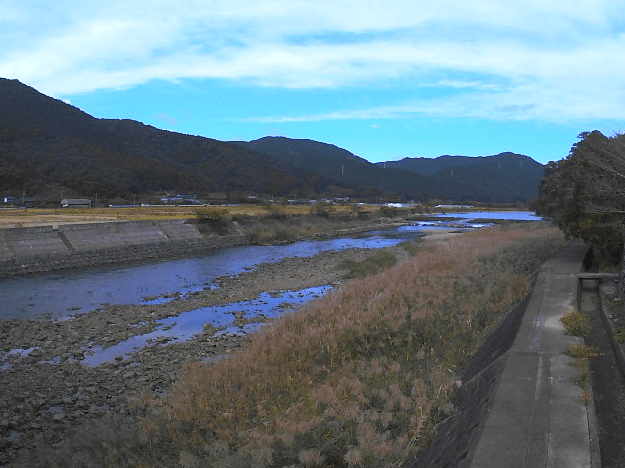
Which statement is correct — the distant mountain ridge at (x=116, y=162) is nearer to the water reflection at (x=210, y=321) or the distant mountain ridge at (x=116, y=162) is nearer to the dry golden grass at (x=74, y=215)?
the dry golden grass at (x=74, y=215)

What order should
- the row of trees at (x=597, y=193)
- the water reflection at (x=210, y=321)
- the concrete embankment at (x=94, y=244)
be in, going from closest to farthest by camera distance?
the row of trees at (x=597, y=193) < the water reflection at (x=210, y=321) < the concrete embankment at (x=94, y=244)

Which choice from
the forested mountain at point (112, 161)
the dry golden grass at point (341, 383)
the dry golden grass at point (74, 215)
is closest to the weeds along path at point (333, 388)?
the dry golden grass at point (341, 383)

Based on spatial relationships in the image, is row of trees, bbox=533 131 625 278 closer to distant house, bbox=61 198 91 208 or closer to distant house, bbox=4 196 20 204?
distant house, bbox=61 198 91 208

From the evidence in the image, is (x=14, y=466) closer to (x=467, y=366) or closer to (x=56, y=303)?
(x=467, y=366)

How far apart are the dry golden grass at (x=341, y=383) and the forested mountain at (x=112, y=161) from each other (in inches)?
3211

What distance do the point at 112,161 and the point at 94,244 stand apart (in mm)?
90012

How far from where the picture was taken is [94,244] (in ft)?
111

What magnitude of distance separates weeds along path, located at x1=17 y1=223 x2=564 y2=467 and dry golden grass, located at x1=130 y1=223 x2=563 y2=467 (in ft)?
0.07

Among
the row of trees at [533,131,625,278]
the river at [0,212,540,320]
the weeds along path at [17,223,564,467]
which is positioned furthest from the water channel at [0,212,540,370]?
the row of trees at [533,131,625,278]

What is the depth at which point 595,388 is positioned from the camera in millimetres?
5773

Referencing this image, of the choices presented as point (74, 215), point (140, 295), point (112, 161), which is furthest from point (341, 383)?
point (112, 161)

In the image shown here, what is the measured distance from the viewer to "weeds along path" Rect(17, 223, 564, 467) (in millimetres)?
5988

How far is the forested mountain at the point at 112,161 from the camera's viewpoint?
9275 cm

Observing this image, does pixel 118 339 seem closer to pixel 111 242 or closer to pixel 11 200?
pixel 111 242
